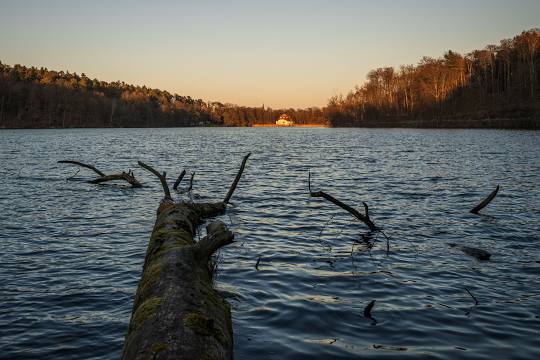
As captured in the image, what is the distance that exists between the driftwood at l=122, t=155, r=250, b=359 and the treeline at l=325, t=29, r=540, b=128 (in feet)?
283

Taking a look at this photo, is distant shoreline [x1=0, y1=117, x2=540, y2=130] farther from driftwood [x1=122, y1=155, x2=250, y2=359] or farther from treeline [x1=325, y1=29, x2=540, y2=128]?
driftwood [x1=122, y1=155, x2=250, y2=359]

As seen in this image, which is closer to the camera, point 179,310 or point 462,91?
point 179,310

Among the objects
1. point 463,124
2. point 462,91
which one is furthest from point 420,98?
point 463,124

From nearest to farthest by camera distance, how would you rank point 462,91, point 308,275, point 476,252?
point 308,275 < point 476,252 < point 462,91

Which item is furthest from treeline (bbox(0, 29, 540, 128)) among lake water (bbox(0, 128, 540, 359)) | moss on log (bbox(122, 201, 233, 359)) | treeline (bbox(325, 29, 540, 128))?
moss on log (bbox(122, 201, 233, 359))

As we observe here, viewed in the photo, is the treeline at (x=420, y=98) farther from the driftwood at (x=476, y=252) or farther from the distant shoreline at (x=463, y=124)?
the driftwood at (x=476, y=252)

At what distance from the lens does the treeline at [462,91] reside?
9725 cm

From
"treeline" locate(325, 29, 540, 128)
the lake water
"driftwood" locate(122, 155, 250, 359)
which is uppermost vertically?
"treeline" locate(325, 29, 540, 128)

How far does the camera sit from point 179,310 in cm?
496

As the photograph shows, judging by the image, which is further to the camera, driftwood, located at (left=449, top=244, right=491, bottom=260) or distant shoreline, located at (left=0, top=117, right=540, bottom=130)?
distant shoreline, located at (left=0, top=117, right=540, bottom=130)

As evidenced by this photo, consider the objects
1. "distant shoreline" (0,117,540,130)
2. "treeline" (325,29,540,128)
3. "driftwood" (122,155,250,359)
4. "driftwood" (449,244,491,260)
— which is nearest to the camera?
"driftwood" (122,155,250,359)

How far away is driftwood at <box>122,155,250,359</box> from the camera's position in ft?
13.8

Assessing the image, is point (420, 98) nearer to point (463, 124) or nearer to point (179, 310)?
point (463, 124)

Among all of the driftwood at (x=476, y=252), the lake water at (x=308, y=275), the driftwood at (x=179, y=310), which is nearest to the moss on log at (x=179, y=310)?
the driftwood at (x=179, y=310)
